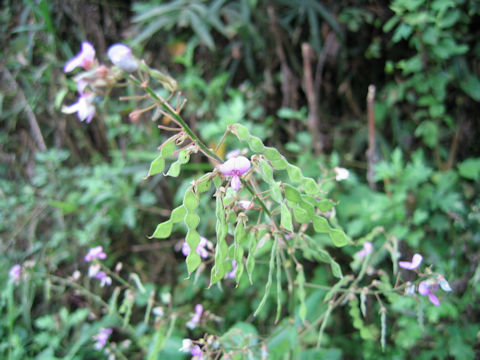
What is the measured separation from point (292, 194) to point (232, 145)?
1.23m

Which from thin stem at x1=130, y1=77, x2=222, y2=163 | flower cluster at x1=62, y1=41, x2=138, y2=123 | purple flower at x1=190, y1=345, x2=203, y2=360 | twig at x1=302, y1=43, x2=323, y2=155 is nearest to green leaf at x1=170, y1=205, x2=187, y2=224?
thin stem at x1=130, y1=77, x2=222, y2=163

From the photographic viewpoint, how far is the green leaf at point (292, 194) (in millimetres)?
706

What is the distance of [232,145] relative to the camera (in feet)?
6.27

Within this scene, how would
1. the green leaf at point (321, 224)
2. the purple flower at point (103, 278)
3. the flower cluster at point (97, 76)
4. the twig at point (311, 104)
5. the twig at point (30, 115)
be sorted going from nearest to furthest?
the flower cluster at point (97, 76) → the green leaf at point (321, 224) → the purple flower at point (103, 278) → the twig at point (311, 104) → the twig at point (30, 115)

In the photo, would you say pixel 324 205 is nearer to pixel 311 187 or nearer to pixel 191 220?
pixel 311 187

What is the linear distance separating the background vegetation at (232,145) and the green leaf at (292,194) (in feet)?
1.48

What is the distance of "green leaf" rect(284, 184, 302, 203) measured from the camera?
0.71m

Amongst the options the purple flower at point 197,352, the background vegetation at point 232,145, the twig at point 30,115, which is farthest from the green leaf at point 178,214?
the twig at point 30,115

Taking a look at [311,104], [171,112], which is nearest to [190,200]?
[171,112]

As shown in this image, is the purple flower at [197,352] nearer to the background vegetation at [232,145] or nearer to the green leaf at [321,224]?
the background vegetation at [232,145]

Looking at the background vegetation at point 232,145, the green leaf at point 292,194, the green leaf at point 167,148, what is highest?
the green leaf at point 167,148

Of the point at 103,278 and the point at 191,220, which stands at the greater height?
the point at 191,220

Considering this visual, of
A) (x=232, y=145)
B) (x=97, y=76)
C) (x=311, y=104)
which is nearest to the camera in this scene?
(x=97, y=76)

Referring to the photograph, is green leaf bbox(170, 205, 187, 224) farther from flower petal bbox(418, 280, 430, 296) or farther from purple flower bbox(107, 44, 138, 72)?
flower petal bbox(418, 280, 430, 296)
